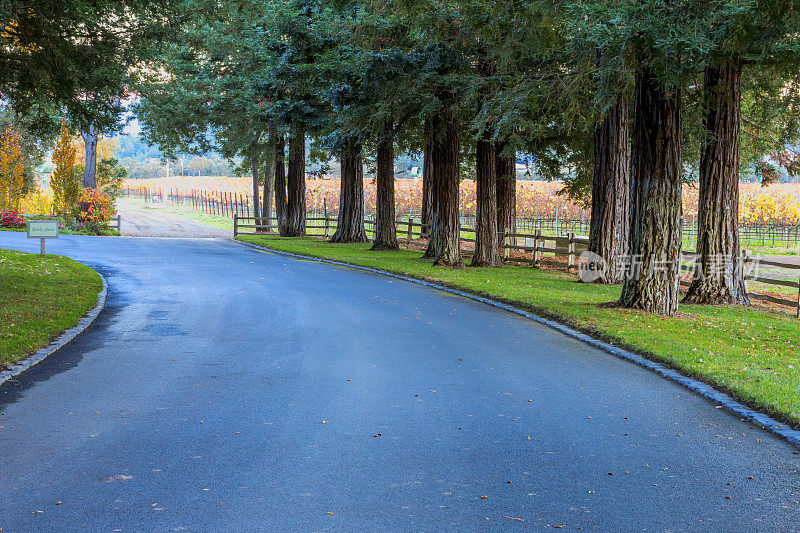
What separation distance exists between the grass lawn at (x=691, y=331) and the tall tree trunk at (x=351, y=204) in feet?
42.8

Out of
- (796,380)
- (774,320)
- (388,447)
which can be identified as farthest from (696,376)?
(774,320)

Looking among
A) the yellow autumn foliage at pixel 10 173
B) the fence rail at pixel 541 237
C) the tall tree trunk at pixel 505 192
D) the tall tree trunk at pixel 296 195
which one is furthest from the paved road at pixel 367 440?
the yellow autumn foliage at pixel 10 173

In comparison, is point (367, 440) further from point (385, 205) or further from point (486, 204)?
point (385, 205)

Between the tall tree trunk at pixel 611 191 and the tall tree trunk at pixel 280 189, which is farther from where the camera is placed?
the tall tree trunk at pixel 280 189

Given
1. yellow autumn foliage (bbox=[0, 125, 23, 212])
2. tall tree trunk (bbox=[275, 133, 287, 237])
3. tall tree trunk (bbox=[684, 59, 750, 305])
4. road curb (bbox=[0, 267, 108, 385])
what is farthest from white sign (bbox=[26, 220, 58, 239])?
tall tree trunk (bbox=[275, 133, 287, 237])

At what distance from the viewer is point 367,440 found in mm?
6090

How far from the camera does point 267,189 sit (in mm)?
45875

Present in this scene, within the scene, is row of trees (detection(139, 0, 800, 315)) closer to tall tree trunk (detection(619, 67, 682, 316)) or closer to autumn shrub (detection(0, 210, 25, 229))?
tall tree trunk (detection(619, 67, 682, 316))

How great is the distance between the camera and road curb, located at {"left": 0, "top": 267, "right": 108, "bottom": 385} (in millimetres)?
8367

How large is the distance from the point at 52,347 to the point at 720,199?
1329 centimetres

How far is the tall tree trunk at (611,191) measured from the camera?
754 inches

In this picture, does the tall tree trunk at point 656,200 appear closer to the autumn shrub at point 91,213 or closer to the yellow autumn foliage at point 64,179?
the yellow autumn foliage at point 64,179

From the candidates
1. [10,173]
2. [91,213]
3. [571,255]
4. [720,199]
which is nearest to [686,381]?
[720,199]

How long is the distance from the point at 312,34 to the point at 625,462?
2315 cm
